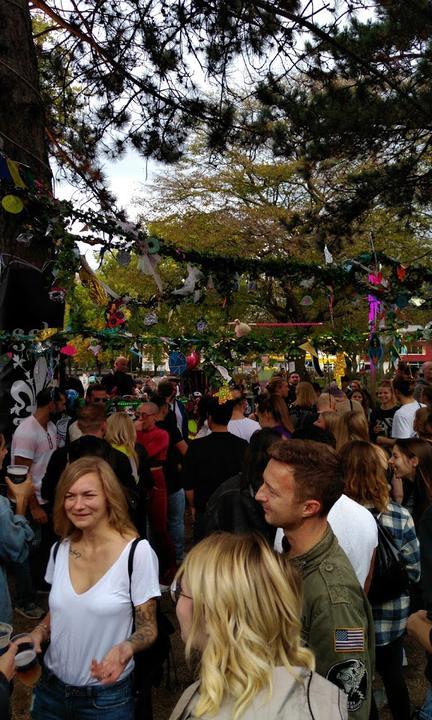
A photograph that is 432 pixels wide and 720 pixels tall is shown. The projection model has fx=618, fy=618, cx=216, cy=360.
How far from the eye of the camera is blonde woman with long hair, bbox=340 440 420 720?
2.97 meters

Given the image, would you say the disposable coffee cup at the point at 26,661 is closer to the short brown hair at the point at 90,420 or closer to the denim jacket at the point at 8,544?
the denim jacket at the point at 8,544

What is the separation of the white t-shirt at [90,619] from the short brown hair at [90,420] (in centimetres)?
226

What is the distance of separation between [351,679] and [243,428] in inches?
159

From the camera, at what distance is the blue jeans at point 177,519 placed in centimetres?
603

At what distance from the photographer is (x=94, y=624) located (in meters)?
2.31

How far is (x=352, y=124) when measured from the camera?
8523 mm

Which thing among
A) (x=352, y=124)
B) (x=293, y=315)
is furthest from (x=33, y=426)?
(x=293, y=315)

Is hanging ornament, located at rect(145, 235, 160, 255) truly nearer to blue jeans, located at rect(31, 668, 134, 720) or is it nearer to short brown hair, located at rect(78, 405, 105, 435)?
short brown hair, located at rect(78, 405, 105, 435)

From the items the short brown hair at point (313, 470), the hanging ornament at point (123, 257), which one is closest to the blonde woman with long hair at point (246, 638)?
the short brown hair at point (313, 470)

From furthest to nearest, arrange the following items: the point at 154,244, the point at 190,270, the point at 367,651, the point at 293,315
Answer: the point at 293,315 → the point at 190,270 → the point at 154,244 → the point at 367,651

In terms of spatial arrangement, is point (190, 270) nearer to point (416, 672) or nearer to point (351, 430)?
point (351, 430)

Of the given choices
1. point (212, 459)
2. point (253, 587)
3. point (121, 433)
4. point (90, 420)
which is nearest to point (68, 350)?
point (90, 420)

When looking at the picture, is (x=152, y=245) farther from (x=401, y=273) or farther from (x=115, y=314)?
(x=401, y=273)

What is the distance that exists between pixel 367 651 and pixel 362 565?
0.72 m
